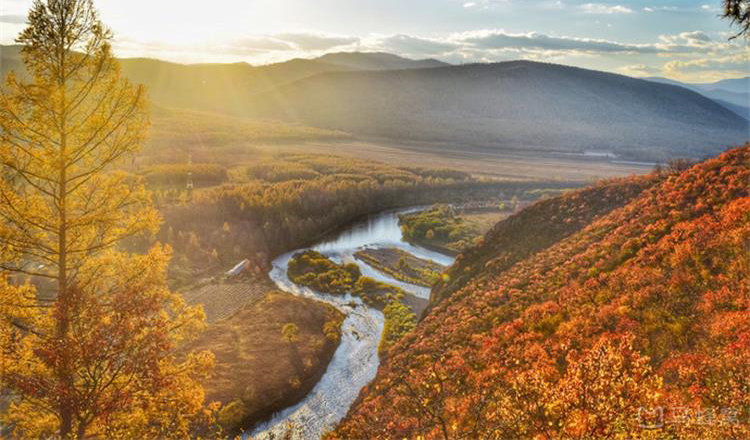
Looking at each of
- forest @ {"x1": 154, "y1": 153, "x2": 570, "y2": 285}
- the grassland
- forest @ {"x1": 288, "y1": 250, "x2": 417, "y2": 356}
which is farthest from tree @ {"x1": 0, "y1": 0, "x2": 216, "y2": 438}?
the grassland

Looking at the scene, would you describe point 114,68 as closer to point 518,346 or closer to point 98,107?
point 98,107

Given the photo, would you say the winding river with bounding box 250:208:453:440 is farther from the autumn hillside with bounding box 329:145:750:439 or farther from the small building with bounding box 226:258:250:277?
the autumn hillside with bounding box 329:145:750:439

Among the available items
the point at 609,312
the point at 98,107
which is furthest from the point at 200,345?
the point at 609,312

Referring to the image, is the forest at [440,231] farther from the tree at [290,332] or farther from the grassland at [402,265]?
the tree at [290,332]

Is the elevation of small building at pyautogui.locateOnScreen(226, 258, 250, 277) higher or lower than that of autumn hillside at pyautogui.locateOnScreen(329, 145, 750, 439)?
lower

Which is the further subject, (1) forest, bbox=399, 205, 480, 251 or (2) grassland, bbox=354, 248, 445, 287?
(1) forest, bbox=399, 205, 480, 251
